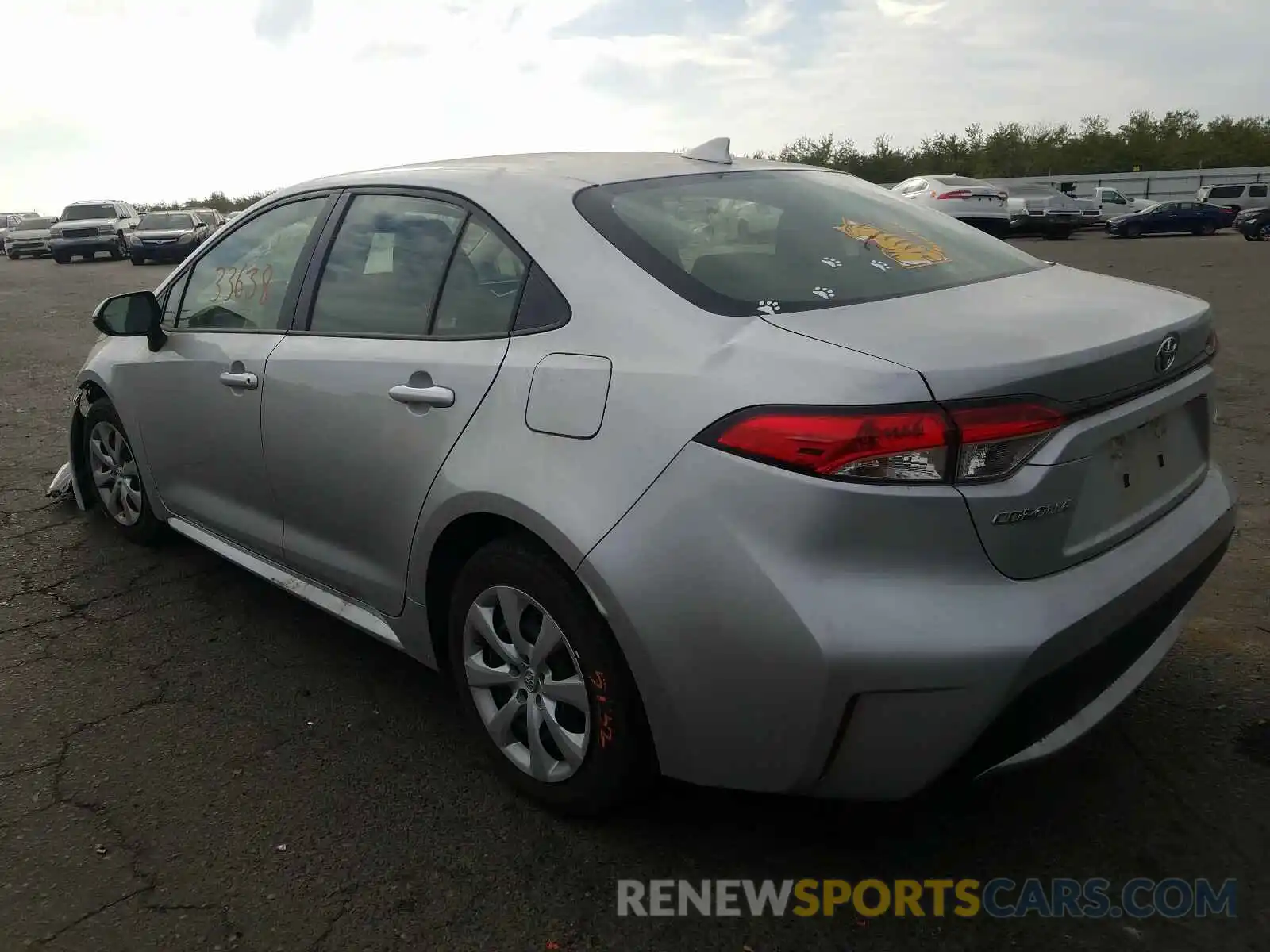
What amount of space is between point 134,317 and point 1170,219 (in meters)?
31.8

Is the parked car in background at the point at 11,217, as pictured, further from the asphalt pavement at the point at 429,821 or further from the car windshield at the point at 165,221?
the asphalt pavement at the point at 429,821

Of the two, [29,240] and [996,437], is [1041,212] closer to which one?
[996,437]

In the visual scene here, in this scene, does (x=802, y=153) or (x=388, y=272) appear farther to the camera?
(x=802, y=153)

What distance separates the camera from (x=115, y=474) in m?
4.51

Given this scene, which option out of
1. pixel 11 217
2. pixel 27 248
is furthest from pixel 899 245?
pixel 11 217

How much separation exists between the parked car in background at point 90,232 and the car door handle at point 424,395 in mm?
31240

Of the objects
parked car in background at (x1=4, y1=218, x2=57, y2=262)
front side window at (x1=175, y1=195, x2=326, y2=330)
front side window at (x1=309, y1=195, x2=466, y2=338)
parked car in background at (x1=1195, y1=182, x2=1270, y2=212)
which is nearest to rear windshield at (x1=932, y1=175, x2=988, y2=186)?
parked car in background at (x1=1195, y1=182, x2=1270, y2=212)

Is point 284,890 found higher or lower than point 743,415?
lower

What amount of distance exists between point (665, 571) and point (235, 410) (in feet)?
6.56

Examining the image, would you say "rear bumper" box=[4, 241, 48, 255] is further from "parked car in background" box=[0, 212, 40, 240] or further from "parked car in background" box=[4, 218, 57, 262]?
"parked car in background" box=[0, 212, 40, 240]

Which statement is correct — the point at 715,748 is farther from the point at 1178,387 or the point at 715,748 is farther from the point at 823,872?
the point at 1178,387

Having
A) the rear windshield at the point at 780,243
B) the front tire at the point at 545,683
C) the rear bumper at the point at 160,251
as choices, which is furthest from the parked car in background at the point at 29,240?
the front tire at the point at 545,683

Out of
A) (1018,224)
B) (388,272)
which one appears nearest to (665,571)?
(388,272)

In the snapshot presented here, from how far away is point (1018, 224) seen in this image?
85.5 ft
